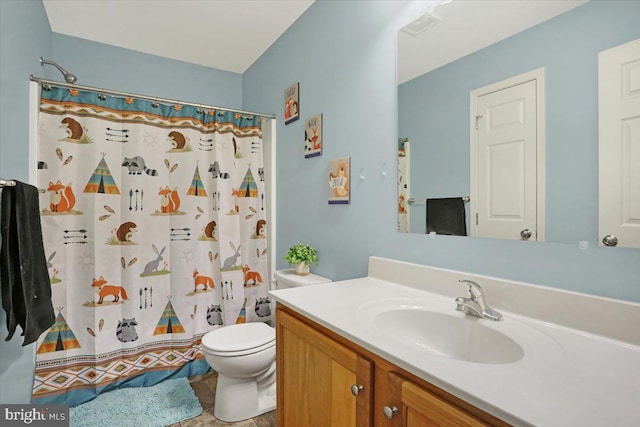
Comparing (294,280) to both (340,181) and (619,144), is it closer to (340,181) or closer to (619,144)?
(340,181)

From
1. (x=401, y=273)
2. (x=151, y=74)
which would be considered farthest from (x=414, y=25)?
(x=151, y=74)

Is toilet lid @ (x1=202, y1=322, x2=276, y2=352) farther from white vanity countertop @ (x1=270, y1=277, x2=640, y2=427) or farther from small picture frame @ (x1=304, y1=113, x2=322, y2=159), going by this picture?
small picture frame @ (x1=304, y1=113, x2=322, y2=159)

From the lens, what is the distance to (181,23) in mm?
2287

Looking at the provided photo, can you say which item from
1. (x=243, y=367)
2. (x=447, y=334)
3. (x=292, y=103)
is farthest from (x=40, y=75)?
(x=447, y=334)

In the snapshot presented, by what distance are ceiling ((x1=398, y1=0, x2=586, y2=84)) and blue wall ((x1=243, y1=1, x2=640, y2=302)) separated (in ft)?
0.28

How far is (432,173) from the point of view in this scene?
1.33 metres

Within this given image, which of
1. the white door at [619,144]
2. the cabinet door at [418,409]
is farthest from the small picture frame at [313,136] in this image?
the cabinet door at [418,409]

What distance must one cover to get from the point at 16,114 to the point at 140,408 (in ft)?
5.52

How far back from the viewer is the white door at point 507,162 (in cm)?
101

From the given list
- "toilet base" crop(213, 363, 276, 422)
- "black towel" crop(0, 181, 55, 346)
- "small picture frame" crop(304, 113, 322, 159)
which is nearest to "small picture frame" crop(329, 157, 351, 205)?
"small picture frame" crop(304, 113, 322, 159)

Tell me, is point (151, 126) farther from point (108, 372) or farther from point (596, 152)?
point (596, 152)

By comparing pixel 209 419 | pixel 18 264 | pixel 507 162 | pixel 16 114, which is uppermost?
pixel 16 114

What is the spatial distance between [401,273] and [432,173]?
17.7 inches

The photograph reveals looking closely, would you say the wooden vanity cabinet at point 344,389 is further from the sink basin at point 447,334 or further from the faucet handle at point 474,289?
the faucet handle at point 474,289
